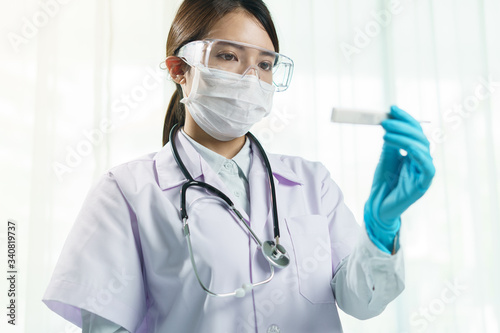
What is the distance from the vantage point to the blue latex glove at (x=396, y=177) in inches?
35.4

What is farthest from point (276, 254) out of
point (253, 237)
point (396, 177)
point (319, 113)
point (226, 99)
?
point (319, 113)

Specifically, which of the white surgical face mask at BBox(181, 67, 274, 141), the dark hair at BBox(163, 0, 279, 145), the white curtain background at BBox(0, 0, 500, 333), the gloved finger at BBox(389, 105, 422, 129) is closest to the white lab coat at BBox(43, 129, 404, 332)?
the white surgical face mask at BBox(181, 67, 274, 141)

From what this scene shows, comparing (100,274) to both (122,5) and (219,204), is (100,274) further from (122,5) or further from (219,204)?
(122,5)

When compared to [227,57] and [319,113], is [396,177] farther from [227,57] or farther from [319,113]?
[319,113]

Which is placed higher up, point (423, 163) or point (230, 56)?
point (230, 56)

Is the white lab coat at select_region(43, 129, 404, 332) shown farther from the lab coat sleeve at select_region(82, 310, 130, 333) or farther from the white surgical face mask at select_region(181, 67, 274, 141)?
the white surgical face mask at select_region(181, 67, 274, 141)

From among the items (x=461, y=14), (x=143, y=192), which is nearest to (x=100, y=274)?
(x=143, y=192)

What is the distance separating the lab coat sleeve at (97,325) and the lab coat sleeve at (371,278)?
1.65 ft

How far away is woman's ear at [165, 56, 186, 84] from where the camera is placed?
128cm

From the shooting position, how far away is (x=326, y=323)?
109 centimetres

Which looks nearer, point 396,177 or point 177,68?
point 396,177

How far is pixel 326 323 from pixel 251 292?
0.63 ft

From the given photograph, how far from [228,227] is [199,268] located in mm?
110

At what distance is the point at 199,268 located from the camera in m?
1.04
